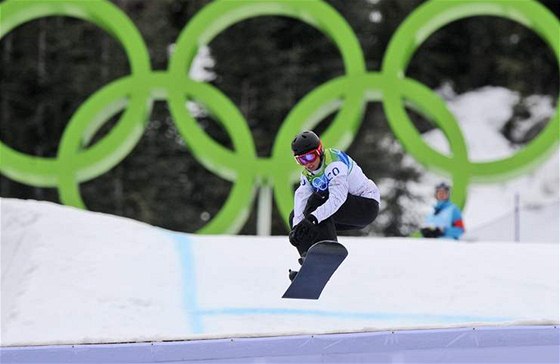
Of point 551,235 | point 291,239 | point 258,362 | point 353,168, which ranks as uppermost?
point 353,168

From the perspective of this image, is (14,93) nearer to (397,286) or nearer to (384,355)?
(397,286)

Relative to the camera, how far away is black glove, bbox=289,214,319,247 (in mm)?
7168

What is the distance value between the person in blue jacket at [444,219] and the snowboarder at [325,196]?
184 inches

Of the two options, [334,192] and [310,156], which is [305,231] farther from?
[310,156]

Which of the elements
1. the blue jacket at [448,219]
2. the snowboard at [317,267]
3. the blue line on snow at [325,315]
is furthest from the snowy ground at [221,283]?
the blue jacket at [448,219]

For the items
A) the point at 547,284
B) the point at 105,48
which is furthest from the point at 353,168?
the point at 105,48

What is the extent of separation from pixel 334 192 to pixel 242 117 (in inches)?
322

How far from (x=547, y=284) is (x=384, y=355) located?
3352 millimetres

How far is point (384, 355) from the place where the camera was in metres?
6.68

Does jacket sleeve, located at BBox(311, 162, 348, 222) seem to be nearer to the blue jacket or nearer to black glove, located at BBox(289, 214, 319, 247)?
black glove, located at BBox(289, 214, 319, 247)

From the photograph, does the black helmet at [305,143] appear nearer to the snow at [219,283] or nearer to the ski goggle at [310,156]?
the ski goggle at [310,156]

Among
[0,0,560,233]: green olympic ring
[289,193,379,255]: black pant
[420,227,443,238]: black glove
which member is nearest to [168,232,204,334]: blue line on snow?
[289,193,379,255]: black pant

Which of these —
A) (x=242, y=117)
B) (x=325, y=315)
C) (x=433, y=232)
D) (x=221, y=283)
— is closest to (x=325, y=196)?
(x=325, y=315)

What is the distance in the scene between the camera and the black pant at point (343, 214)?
724cm
